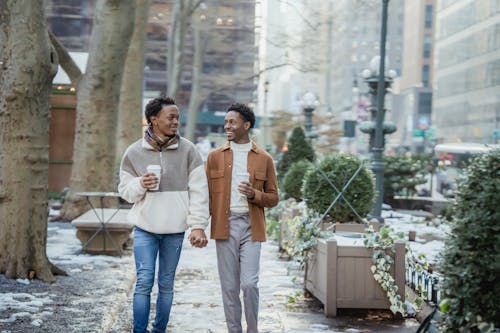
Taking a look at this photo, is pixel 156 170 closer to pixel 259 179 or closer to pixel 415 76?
pixel 259 179

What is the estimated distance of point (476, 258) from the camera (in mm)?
4438

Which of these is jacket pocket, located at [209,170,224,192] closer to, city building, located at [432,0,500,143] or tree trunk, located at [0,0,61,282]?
tree trunk, located at [0,0,61,282]

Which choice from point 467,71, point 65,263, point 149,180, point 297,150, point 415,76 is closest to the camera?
point 149,180

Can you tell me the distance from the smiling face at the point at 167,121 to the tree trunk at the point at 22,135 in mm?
2869

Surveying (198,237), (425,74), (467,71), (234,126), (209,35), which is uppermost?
(425,74)

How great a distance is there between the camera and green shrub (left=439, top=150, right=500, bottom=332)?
4398 mm

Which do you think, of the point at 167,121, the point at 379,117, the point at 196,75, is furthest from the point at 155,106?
the point at 196,75

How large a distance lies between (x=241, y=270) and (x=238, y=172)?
0.77m

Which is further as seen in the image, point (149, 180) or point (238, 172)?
point (238, 172)

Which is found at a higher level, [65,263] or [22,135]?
[22,135]

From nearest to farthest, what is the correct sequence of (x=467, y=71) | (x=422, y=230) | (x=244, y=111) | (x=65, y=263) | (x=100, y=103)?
1. (x=244, y=111)
2. (x=65, y=263)
3. (x=100, y=103)
4. (x=422, y=230)
5. (x=467, y=71)

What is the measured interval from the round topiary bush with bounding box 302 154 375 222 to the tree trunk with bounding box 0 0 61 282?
13.4 ft

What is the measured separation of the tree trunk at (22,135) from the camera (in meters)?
8.60

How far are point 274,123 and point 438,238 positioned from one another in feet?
141
